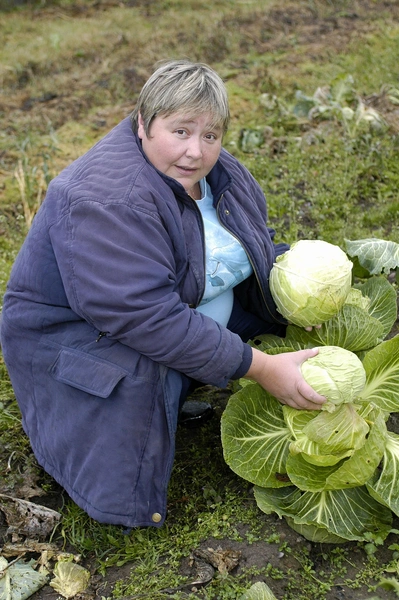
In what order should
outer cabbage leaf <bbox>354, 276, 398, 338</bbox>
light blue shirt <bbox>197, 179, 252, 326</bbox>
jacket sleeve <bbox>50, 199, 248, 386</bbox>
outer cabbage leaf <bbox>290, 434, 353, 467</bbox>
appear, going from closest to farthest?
jacket sleeve <bbox>50, 199, 248, 386</bbox> → outer cabbage leaf <bbox>290, 434, 353, 467</bbox> → light blue shirt <bbox>197, 179, 252, 326</bbox> → outer cabbage leaf <bbox>354, 276, 398, 338</bbox>

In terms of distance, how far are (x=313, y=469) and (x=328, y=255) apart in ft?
3.24

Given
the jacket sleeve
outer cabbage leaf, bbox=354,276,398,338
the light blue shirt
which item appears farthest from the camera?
outer cabbage leaf, bbox=354,276,398,338

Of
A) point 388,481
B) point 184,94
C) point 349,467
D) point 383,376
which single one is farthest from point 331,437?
point 184,94

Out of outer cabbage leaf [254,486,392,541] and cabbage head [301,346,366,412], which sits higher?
cabbage head [301,346,366,412]

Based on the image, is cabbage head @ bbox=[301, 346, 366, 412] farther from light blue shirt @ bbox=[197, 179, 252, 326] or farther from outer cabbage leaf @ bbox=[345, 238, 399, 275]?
outer cabbage leaf @ bbox=[345, 238, 399, 275]

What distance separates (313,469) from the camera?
2.81m

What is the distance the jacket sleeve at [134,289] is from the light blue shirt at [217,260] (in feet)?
1.29

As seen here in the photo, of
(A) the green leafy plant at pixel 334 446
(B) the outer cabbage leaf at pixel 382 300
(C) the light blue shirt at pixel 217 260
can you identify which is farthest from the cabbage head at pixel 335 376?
(B) the outer cabbage leaf at pixel 382 300

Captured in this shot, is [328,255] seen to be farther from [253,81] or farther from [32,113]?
[32,113]

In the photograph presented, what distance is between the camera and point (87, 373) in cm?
280

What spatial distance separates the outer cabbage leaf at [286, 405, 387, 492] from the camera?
8.87ft

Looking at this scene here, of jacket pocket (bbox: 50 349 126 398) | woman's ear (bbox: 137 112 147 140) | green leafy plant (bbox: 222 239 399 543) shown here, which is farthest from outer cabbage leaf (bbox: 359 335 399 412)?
woman's ear (bbox: 137 112 147 140)

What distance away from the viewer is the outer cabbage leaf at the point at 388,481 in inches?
108

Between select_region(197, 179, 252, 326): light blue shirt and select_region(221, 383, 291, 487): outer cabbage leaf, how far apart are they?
18.8 inches
